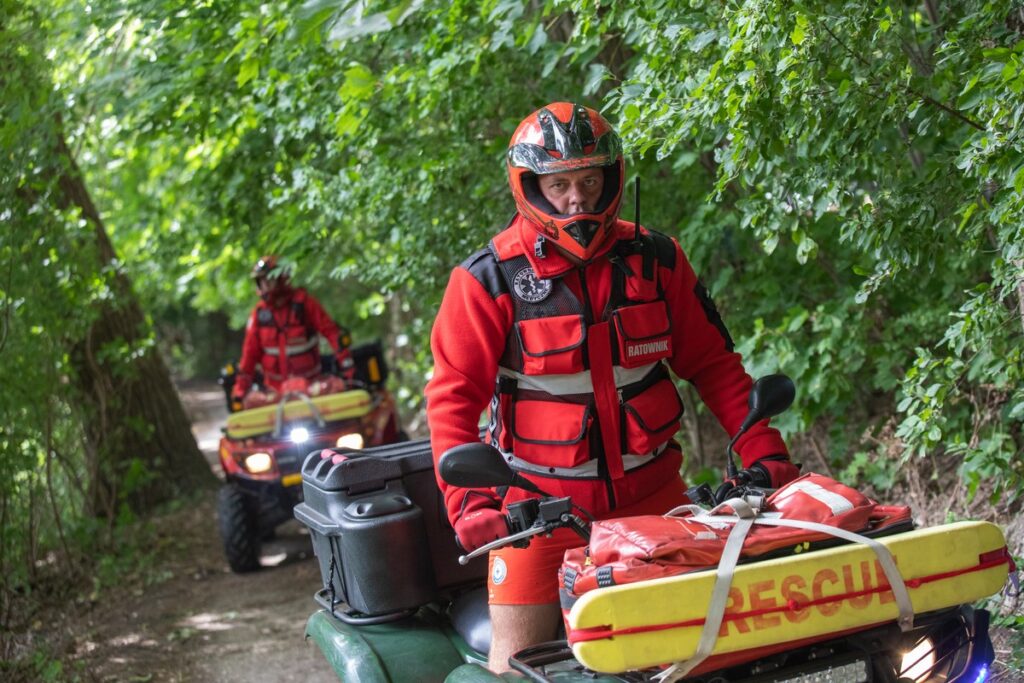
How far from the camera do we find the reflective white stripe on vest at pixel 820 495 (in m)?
2.67

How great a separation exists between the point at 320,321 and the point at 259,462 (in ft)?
7.47

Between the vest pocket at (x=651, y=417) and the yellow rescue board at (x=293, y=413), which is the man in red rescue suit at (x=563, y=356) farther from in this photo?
the yellow rescue board at (x=293, y=413)

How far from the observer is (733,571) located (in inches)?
94.7

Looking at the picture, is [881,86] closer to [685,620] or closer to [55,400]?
[685,620]

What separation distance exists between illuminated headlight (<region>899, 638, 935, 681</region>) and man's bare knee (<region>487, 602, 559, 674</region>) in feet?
3.42

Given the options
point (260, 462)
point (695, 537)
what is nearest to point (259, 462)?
point (260, 462)

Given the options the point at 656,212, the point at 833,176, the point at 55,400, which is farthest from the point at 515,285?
the point at 55,400

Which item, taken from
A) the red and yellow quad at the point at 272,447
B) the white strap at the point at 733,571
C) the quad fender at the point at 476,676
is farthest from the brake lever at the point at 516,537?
the red and yellow quad at the point at 272,447

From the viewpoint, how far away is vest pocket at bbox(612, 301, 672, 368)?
11.5 feet

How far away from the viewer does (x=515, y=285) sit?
357 cm

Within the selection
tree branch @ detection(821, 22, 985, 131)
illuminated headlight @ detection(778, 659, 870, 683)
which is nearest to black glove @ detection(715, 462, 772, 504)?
illuminated headlight @ detection(778, 659, 870, 683)

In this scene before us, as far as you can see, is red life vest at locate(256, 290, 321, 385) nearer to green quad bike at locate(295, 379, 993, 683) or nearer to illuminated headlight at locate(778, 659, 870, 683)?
green quad bike at locate(295, 379, 993, 683)

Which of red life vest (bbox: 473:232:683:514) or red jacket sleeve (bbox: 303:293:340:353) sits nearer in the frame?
red life vest (bbox: 473:232:683:514)

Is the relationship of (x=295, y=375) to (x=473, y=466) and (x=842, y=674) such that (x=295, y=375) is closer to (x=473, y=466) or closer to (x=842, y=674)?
(x=473, y=466)
